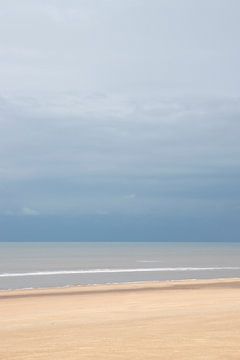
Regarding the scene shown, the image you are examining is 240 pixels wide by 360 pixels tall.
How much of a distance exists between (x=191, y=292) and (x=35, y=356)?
21.7 m

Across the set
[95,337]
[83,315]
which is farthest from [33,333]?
[83,315]

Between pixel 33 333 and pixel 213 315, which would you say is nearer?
pixel 33 333

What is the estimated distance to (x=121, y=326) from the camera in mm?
20266

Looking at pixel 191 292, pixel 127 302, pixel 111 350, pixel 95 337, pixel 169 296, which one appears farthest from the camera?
pixel 191 292

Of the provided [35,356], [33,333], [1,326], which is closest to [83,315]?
[1,326]

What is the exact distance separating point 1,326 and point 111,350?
6.93 meters

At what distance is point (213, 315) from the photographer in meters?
22.8

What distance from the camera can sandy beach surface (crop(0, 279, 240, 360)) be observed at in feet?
49.7

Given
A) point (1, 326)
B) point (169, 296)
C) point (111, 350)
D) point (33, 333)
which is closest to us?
point (111, 350)

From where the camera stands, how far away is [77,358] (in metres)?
14.5

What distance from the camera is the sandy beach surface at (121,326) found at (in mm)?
15156

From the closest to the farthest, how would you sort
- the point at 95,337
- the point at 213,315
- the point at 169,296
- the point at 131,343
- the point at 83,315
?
the point at 131,343 < the point at 95,337 < the point at 213,315 < the point at 83,315 < the point at 169,296

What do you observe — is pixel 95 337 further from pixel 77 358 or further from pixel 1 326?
pixel 1 326

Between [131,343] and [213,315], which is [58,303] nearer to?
[213,315]
